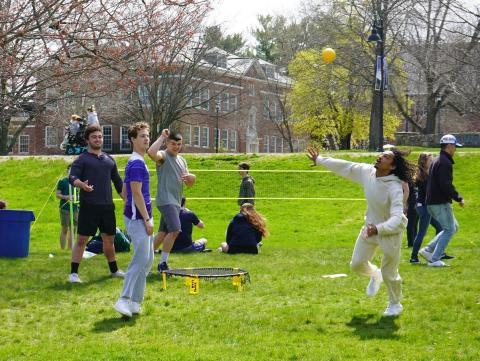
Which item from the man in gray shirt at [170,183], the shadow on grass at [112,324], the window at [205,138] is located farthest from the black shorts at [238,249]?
the window at [205,138]

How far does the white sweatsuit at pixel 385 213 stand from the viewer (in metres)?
8.29

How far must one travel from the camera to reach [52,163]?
101 feet

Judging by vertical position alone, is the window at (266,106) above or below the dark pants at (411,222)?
above

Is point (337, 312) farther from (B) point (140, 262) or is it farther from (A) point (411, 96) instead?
(A) point (411, 96)

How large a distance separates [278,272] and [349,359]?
5.26 metres

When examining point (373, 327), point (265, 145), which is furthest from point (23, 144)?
point (373, 327)

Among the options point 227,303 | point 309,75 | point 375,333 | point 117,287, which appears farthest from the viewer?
point 309,75

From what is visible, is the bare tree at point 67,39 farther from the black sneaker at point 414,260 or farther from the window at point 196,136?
the window at point 196,136

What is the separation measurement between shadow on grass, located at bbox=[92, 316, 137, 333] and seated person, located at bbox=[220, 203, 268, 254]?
6.26 metres

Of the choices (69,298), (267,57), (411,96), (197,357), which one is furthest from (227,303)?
A: (267,57)

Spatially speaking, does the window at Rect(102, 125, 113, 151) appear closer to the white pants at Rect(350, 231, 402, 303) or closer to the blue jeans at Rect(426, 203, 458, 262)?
the blue jeans at Rect(426, 203, 458, 262)

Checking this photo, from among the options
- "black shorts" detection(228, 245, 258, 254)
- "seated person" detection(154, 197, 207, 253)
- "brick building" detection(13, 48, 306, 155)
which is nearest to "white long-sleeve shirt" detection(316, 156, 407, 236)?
"black shorts" detection(228, 245, 258, 254)

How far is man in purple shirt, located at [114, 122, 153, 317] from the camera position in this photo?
824 cm

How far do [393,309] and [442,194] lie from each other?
457cm
